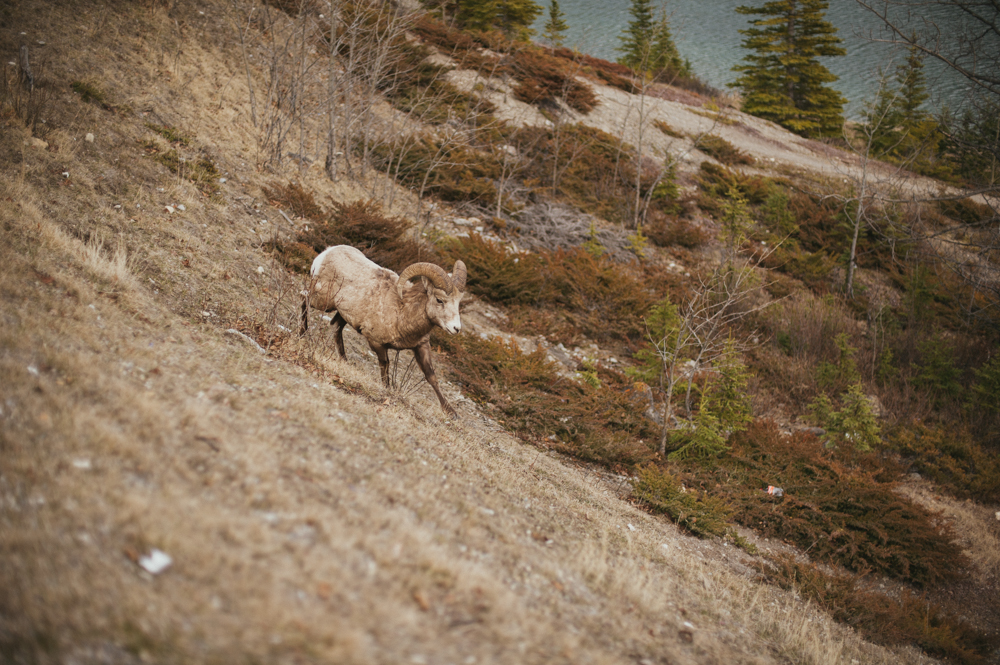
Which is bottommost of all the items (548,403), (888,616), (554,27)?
(888,616)

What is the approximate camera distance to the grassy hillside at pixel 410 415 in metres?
2.69

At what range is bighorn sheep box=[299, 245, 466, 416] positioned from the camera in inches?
255

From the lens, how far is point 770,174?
2644 centimetres

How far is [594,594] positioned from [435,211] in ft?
46.4

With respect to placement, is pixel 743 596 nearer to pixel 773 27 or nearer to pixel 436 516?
pixel 436 516

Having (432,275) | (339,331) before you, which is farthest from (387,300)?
(339,331)

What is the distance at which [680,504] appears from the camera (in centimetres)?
775

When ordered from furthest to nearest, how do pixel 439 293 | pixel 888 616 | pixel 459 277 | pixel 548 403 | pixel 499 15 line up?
pixel 499 15
pixel 548 403
pixel 459 277
pixel 888 616
pixel 439 293

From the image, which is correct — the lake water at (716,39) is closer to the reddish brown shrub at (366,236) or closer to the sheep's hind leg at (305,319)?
the reddish brown shrub at (366,236)

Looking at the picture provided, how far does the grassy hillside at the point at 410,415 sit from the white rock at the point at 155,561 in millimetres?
30

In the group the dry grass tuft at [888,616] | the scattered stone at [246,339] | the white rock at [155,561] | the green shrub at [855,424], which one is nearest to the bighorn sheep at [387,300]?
the scattered stone at [246,339]

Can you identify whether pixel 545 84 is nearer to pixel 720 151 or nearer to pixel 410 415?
pixel 720 151

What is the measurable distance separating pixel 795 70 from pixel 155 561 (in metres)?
43.8

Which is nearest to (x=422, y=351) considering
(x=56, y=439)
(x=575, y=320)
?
(x=56, y=439)
